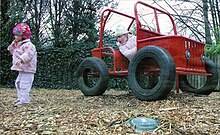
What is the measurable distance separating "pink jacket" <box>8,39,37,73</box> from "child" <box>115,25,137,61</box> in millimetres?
1355

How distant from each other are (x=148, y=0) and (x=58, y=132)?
30.4ft

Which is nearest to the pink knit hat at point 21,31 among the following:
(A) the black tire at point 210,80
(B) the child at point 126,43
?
(B) the child at point 126,43

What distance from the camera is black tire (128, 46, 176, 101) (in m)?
3.71

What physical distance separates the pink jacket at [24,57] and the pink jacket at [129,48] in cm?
134

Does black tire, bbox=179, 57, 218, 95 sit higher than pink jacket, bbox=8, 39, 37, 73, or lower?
lower

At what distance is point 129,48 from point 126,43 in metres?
0.12

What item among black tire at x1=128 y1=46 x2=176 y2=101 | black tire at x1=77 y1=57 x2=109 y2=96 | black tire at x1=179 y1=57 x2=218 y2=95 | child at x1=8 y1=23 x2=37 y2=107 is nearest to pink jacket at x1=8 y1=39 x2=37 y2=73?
child at x1=8 y1=23 x2=37 y2=107

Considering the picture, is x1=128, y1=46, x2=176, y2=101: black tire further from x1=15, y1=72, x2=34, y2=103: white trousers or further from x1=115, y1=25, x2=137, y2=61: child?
x1=15, y1=72, x2=34, y2=103: white trousers

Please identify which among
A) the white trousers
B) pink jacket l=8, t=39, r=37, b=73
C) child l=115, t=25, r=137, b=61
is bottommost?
the white trousers

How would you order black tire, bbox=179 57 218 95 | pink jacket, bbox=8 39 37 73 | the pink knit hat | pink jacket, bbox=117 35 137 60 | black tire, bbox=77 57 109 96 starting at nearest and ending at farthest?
pink jacket, bbox=8 39 37 73 → the pink knit hat → pink jacket, bbox=117 35 137 60 → black tire, bbox=77 57 109 96 → black tire, bbox=179 57 218 95

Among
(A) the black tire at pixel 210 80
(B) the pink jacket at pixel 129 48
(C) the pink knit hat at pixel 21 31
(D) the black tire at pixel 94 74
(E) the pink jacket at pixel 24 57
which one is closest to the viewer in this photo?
(E) the pink jacket at pixel 24 57

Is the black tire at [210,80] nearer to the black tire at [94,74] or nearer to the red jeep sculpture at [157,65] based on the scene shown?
the red jeep sculpture at [157,65]

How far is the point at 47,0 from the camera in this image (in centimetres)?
998

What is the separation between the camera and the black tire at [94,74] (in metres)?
4.76
